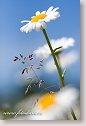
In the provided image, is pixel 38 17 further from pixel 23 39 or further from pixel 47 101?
pixel 47 101

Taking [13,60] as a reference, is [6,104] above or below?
below

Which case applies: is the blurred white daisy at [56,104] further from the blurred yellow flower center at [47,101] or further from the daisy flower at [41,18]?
the daisy flower at [41,18]

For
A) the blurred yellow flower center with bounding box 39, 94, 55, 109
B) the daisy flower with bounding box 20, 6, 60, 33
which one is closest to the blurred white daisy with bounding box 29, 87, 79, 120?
the blurred yellow flower center with bounding box 39, 94, 55, 109

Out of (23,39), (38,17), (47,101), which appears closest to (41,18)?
(38,17)

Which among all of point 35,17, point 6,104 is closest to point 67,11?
point 35,17

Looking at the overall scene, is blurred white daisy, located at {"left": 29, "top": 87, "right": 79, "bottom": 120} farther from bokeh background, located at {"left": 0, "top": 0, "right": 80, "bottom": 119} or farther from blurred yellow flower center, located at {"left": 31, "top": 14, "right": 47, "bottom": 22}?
blurred yellow flower center, located at {"left": 31, "top": 14, "right": 47, "bottom": 22}

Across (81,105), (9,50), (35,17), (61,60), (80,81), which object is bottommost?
(81,105)

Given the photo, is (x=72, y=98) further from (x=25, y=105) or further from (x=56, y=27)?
(x=56, y=27)
